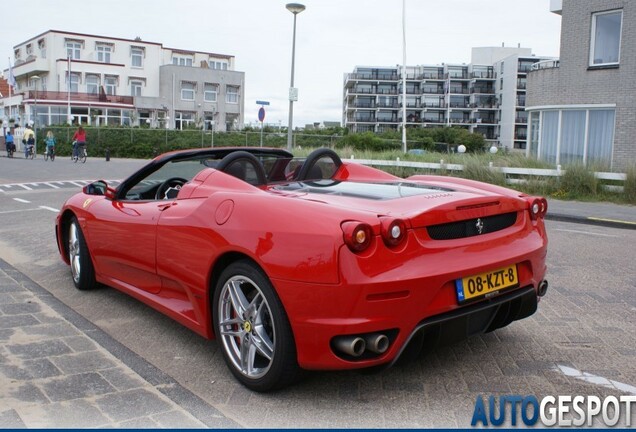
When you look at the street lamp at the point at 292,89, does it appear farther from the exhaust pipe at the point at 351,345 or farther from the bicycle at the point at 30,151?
the exhaust pipe at the point at 351,345

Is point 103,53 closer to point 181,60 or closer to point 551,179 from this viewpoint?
point 181,60

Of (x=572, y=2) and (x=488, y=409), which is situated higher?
(x=572, y=2)

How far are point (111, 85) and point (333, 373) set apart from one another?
Result: 6872 cm

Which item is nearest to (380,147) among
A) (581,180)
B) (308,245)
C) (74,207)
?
(581,180)

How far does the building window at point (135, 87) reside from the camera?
68.9m

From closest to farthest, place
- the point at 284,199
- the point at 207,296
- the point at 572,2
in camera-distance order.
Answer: the point at 284,199
the point at 207,296
the point at 572,2

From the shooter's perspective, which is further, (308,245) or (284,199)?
(284,199)

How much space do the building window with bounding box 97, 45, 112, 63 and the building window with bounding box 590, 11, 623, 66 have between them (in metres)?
57.4

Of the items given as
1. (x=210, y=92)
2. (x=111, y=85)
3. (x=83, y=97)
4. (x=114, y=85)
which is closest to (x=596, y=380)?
(x=83, y=97)

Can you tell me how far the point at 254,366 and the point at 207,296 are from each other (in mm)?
509

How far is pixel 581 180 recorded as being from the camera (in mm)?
15781

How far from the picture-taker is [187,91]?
230ft

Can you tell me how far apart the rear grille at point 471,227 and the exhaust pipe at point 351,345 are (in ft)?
2.19

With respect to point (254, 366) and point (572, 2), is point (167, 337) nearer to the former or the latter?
point (254, 366)
